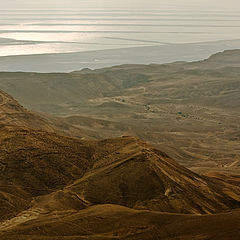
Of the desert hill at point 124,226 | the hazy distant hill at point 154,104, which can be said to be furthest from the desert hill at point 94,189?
the hazy distant hill at point 154,104

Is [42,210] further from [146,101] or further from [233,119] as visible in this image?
[146,101]

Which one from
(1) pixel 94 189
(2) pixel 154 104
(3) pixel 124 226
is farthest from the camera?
(2) pixel 154 104

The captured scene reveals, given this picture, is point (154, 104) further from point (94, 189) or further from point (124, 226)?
point (124, 226)

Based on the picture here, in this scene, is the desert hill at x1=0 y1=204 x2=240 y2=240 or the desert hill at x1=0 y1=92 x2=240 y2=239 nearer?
the desert hill at x1=0 y1=204 x2=240 y2=240

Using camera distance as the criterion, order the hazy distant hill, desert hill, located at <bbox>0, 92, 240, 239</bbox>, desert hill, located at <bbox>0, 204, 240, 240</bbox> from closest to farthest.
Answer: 1. desert hill, located at <bbox>0, 204, 240, 240</bbox>
2. desert hill, located at <bbox>0, 92, 240, 239</bbox>
3. the hazy distant hill

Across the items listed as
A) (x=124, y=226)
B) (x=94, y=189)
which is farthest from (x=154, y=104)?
(x=124, y=226)

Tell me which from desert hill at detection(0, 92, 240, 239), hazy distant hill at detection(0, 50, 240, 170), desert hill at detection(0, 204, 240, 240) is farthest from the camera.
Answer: hazy distant hill at detection(0, 50, 240, 170)

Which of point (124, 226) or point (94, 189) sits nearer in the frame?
point (124, 226)

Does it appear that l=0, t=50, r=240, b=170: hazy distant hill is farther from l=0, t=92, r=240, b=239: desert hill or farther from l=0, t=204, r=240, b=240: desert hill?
l=0, t=204, r=240, b=240: desert hill

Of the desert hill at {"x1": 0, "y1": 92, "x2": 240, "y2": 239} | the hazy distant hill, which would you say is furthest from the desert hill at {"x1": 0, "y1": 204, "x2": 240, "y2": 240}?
the hazy distant hill

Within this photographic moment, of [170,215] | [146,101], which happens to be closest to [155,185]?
[170,215]

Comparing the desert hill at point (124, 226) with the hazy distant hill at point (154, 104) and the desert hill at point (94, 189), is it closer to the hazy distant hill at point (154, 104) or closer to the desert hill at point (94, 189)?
the desert hill at point (94, 189)
